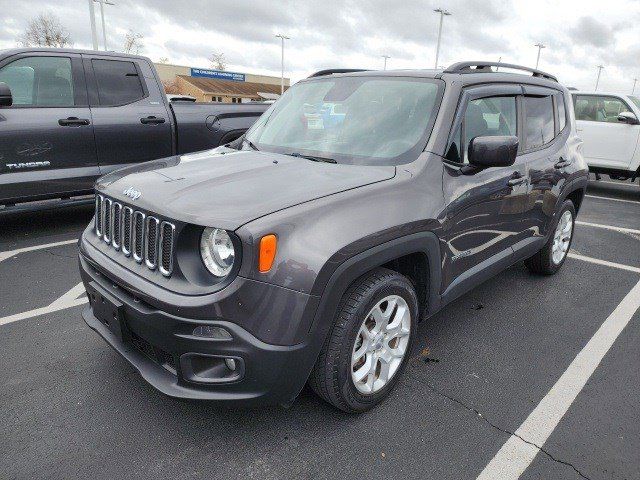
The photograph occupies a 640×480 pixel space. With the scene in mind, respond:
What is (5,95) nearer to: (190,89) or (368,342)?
(368,342)

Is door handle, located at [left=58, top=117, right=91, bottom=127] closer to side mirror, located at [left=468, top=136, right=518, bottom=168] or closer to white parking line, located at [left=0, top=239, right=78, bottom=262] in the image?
white parking line, located at [left=0, top=239, right=78, bottom=262]

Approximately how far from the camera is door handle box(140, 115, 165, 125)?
5.84m

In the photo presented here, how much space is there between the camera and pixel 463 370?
3014 mm

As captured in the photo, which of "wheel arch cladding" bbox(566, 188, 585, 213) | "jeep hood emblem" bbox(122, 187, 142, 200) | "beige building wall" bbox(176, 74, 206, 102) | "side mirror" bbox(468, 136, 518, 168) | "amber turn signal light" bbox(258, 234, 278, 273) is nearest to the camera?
"amber turn signal light" bbox(258, 234, 278, 273)

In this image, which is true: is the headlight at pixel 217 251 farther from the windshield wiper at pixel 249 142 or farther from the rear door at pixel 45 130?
the rear door at pixel 45 130

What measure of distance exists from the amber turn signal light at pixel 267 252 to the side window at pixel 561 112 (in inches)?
132

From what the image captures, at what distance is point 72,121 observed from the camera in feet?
17.2

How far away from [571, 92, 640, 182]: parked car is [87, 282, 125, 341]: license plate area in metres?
9.28

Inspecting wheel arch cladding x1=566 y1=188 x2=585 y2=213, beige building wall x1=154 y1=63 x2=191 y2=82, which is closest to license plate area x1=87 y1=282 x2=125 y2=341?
wheel arch cladding x1=566 y1=188 x2=585 y2=213

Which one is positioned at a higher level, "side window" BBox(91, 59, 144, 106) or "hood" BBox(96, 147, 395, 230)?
"side window" BBox(91, 59, 144, 106)

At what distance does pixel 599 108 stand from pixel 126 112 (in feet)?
27.8

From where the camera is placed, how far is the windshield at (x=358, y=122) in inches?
110

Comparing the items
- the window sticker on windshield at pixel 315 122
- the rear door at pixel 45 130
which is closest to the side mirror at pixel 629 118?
the window sticker on windshield at pixel 315 122

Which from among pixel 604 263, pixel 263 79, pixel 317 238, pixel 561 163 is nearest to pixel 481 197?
pixel 317 238
